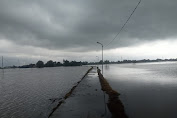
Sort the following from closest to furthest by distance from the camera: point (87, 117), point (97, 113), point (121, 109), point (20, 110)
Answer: point (87, 117)
point (97, 113)
point (121, 109)
point (20, 110)

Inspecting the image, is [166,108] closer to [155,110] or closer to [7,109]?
[155,110]

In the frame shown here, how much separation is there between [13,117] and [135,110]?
10666mm

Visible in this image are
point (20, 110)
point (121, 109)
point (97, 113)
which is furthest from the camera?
point (20, 110)

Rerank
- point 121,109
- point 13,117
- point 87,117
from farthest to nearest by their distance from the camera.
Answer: point 13,117
point 121,109
point 87,117

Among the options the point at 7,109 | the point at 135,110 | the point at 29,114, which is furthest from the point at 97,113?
the point at 7,109

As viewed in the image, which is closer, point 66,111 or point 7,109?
point 66,111

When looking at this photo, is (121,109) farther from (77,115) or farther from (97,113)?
(77,115)

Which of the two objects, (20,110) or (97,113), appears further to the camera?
(20,110)

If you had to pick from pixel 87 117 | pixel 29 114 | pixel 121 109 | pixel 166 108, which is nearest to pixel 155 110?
pixel 166 108

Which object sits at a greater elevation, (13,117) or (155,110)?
(155,110)

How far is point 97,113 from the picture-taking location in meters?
13.2

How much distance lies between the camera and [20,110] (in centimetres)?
1742

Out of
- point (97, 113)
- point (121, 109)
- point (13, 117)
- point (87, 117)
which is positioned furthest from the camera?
point (13, 117)

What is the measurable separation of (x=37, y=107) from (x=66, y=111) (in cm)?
538
